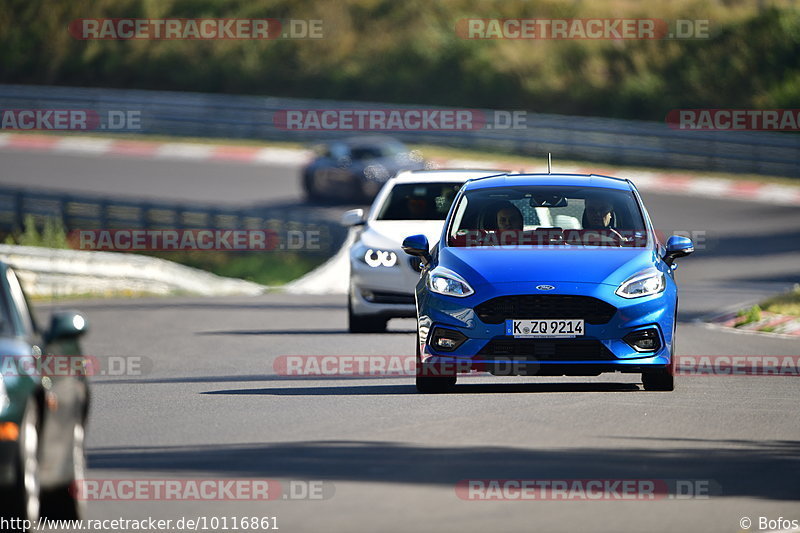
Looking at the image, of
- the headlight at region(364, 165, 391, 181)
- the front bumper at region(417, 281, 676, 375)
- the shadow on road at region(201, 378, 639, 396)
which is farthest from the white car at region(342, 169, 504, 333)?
the headlight at region(364, 165, 391, 181)

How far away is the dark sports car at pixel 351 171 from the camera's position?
1497 inches

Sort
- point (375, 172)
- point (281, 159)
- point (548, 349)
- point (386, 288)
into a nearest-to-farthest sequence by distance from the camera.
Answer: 1. point (548, 349)
2. point (386, 288)
3. point (375, 172)
4. point (281, 159)

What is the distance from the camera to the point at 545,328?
470 inches

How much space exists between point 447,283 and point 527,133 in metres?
33.7

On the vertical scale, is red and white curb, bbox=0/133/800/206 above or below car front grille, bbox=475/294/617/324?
above

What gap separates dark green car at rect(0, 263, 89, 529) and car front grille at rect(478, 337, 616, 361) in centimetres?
436

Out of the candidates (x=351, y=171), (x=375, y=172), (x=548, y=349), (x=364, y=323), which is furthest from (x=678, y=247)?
(x=351, y=171)

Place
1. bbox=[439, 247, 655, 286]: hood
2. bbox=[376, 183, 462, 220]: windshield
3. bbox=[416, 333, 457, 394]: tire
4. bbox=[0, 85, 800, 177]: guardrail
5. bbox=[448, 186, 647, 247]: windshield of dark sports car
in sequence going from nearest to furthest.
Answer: bbox=[439, 247, 655, 286]: hood, bbox=[416, 333, 457, 394]: tire, bbox=[448, 186, 647, 247]: windshield of dark sports car, bbox=[376, 183, 462, 220]: windshield, bbox=[0, 85, 800, 177]: guardrail

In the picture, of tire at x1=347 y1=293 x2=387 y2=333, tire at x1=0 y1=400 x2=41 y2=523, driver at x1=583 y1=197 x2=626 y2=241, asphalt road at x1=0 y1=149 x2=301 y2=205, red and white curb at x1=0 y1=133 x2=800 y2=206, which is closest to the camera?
tire at x1=0 y1=400 x2=41 y2=523

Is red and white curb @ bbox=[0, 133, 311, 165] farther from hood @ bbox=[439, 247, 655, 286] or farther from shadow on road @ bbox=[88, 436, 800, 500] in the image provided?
shadow on road @ bbox=[88, 436, 800, 500]

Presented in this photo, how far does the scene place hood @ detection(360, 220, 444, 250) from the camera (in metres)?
17.5

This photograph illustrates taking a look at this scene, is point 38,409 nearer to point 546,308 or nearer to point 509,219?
point 546,308

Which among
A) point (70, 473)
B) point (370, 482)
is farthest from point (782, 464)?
point (70, 473)

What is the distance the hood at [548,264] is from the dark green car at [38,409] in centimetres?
458
